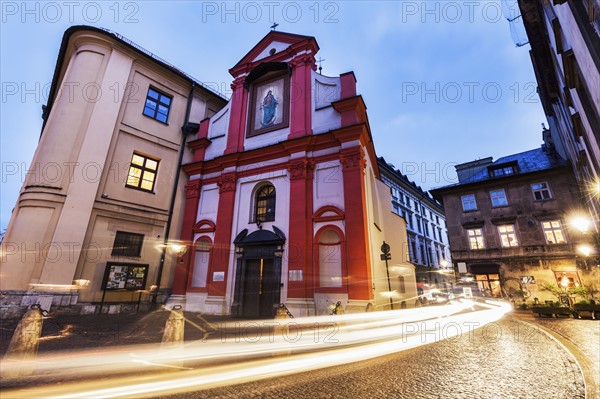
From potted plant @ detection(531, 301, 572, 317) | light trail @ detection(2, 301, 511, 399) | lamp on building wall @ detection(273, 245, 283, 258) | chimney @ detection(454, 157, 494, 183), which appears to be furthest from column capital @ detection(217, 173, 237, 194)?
chimney @ detection(454, 157, 494, 183)

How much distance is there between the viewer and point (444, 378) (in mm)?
3994

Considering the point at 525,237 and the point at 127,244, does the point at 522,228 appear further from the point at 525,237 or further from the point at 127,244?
the point at 127,244

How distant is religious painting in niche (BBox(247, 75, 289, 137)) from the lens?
15.1 meters

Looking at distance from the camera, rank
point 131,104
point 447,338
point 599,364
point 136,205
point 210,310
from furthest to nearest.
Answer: point 131,104 → point 136,205 → point 210,310 → point 447,338 → point 599,364

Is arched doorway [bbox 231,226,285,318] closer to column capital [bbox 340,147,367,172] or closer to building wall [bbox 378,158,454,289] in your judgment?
column capital [bbox 340,147,367,172]

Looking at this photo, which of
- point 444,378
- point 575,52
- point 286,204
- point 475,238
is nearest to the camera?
point 444,378

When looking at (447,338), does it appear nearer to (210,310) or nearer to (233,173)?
(210,310)

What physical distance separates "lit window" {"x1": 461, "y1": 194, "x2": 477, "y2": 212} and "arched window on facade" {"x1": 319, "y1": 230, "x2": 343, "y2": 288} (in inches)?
702

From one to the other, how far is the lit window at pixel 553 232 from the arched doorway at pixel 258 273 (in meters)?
21.3

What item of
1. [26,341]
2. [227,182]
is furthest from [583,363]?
[227,182]

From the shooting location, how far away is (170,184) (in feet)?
50.2

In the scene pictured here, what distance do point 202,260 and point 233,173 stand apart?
→ 515 centimetres

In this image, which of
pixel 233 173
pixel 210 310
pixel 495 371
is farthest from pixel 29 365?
pixel 233 173

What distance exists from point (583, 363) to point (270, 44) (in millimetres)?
19518
